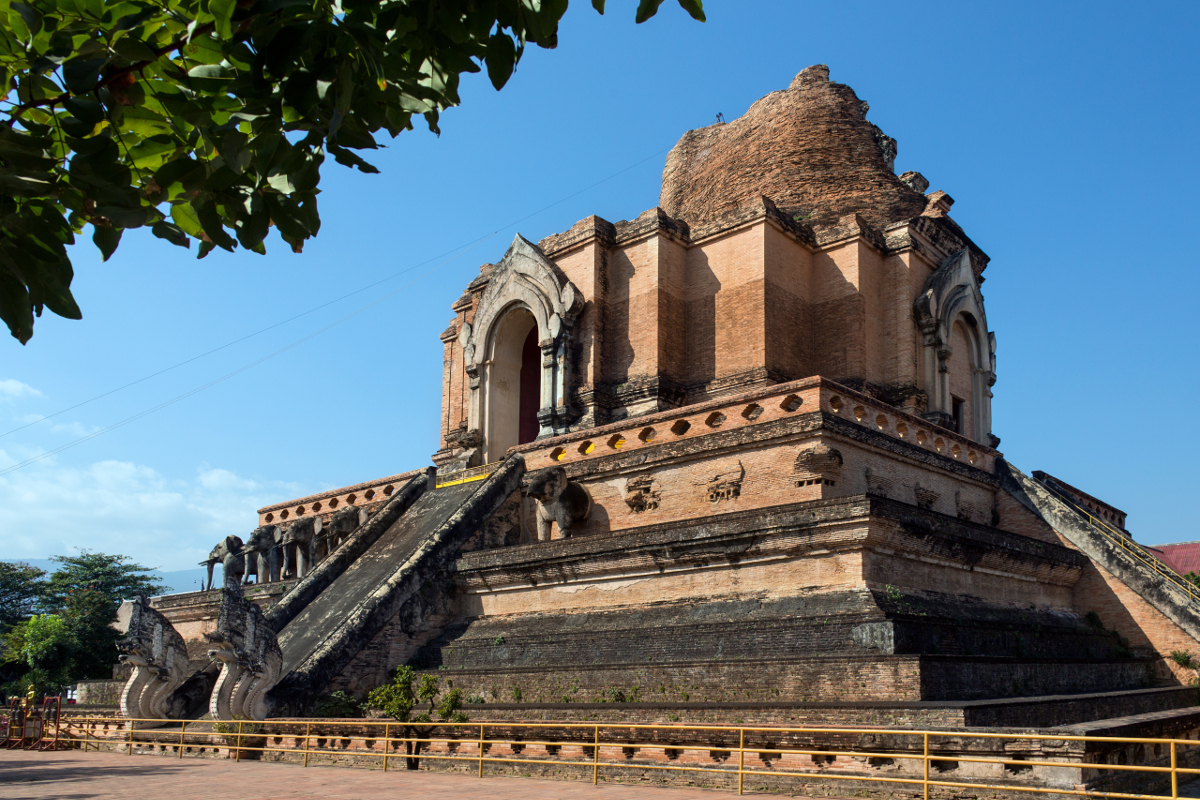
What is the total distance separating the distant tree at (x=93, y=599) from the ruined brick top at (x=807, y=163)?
13881 mm

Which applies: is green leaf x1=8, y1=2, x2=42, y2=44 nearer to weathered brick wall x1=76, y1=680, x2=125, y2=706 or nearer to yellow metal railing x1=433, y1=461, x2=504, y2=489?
yellow metal railing x1=433, y1=461, x2=504, y2=489

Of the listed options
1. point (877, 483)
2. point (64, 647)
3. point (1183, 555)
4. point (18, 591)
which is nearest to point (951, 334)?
point (877, 483)

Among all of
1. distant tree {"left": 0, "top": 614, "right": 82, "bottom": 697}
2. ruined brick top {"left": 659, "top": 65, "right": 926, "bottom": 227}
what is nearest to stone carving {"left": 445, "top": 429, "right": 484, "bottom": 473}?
ruined brick top {"left": 659, "top": 65, "right": 926, "bottom": 227}

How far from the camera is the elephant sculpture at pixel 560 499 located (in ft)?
48.9

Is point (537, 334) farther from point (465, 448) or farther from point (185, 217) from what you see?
point (185, 217)

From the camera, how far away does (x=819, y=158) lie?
2111 centimetres

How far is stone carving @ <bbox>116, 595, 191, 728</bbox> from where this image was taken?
529 inches

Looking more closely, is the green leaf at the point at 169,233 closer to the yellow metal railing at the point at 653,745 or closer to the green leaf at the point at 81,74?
the green leaf at the point at 81,74

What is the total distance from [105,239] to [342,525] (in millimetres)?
15268

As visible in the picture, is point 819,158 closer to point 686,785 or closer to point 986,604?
point 986,604

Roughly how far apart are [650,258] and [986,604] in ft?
29.2

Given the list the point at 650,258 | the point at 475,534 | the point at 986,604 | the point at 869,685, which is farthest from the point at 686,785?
the point at 650,258

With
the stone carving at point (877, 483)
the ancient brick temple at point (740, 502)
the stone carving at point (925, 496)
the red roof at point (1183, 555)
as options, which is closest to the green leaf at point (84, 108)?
the ancient brick temple at point (740, 502)

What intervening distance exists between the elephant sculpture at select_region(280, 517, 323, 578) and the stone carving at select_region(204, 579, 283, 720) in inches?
287
